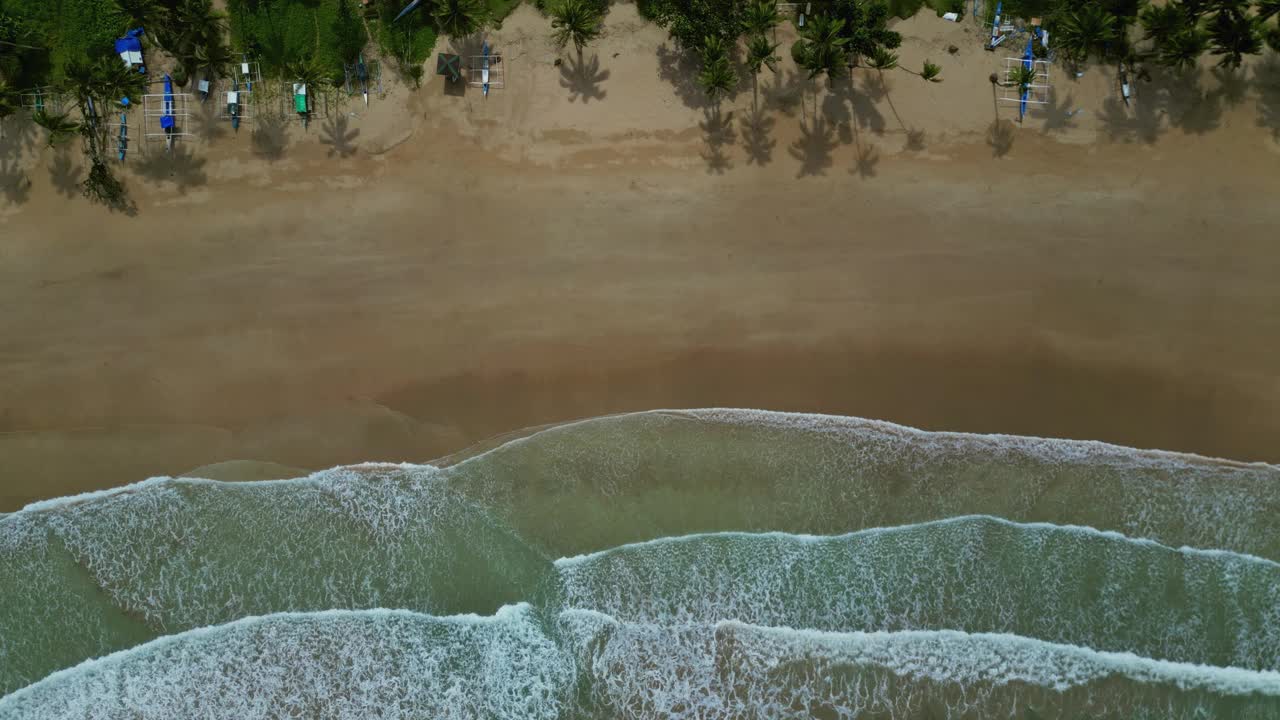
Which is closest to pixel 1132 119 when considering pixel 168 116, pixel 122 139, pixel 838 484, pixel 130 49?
pixel 838 484

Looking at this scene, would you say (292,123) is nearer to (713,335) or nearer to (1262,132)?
(713,335)

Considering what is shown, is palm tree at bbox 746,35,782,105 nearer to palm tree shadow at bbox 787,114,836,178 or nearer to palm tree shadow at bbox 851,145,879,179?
palm tree shadow at bbox 787,114,836,178

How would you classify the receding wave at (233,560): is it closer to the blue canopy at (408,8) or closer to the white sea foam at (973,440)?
the white sea foam at (973,440)

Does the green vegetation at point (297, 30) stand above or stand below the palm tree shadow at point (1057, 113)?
above

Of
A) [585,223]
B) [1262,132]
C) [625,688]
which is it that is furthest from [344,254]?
[1262,132]

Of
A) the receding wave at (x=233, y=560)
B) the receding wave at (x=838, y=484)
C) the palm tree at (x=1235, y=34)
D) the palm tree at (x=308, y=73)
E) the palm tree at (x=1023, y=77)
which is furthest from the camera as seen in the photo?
the palm tree at (x=308, y=73)

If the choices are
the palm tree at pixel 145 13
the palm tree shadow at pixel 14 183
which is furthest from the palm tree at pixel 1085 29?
the palm tree shadow at pixel 14 183

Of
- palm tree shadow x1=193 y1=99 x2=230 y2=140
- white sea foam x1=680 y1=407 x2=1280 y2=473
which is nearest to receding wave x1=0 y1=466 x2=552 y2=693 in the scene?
white sea foam x1=680 y1=407 x2=1280 y2=473
